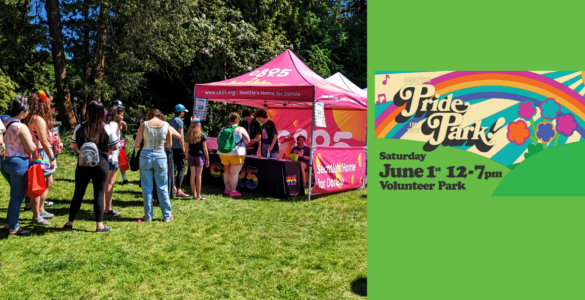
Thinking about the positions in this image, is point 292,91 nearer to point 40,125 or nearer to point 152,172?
point 152,172

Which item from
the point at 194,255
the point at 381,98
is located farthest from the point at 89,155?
the point at 381,98

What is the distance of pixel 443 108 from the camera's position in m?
3.16

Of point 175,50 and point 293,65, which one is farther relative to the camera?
point 175,50

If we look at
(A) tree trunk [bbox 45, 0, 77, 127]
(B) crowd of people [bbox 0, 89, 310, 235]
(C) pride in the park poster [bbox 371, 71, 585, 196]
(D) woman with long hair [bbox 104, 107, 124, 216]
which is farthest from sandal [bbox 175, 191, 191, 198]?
(A) tree trunk [bbox 45, 0, 77, 127]

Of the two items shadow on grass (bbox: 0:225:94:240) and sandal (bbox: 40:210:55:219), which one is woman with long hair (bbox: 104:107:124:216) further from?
shadow on grass (bbox: 0:225:94:240)

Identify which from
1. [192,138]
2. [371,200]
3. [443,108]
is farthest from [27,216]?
[443,108]

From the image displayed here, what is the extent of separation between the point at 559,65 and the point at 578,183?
2.80ft

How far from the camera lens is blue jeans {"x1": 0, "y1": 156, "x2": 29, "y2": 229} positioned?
475cm

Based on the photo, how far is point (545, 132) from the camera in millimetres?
3104

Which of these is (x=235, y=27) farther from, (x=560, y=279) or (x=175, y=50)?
(x=560, y=279)

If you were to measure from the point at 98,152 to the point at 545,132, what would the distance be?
442 cm

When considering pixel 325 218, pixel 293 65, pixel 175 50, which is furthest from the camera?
pixel 175 50

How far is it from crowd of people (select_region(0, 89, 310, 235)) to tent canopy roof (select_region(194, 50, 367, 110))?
35.8 inches

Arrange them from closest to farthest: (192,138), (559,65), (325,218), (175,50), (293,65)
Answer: (559,65), (325,218), (192,138), (293,65), (175,50)
